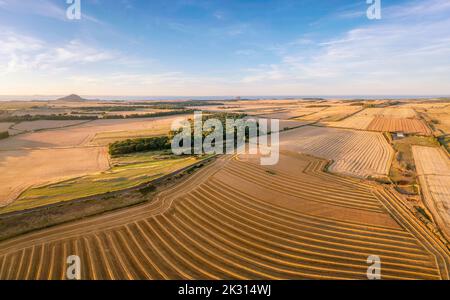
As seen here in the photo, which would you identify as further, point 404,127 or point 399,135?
point 404,127

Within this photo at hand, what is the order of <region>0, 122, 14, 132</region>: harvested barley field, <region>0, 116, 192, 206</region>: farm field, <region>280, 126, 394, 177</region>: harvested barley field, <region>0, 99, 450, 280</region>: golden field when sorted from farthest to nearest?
<region>0, 122, 14, 132</region>: harvested barley field
<region>280, 126, 394, 177</region>: harvested barley field
<region>0, 116, 192, 206</region>: farm field
<region>0, 99, 450, 280</region>: golden field

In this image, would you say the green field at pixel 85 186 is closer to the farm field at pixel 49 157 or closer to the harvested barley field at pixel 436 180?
the farm field at pixel 49 157

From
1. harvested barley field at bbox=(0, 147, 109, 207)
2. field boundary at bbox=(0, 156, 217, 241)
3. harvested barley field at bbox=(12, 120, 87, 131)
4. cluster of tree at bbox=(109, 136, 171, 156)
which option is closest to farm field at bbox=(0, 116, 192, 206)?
harvested barley field at bbox=(0, 147, 109, 207)

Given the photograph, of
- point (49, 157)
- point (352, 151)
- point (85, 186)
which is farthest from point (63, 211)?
point (352, 151)

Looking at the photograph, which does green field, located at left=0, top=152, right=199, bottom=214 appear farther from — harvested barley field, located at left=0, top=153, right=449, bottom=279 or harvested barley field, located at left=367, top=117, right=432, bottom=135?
harvested barley field, located at left=367, top=117, right=432, bottom=135

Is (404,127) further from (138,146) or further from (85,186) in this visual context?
(85,186)

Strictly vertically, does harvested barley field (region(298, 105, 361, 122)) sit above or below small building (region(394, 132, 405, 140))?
above

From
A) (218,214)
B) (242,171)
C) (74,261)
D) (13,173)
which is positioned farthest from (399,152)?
(13,173)
